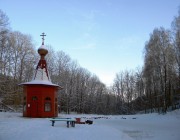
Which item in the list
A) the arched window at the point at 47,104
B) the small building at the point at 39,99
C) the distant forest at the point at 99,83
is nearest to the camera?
the small building at the point at 39,99

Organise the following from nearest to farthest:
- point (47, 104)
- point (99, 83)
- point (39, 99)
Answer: point (39, 99) < point (47, 104) < point (99, 83)

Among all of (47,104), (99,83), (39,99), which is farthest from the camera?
(99,83)

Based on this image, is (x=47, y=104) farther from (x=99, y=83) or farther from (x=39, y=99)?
(x=99, y=83)

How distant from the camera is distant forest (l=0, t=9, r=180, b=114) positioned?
114ft

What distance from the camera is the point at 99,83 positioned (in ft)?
236

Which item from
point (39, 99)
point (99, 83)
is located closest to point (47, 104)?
point (39, 99)

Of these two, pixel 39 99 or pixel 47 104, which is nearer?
pixel 39 99

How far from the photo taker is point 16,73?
140ft

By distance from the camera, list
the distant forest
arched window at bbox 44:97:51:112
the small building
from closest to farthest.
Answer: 1. the small building
2. arched window at bbox 44:97:51:112
3. the distant forest

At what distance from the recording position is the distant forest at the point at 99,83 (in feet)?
114

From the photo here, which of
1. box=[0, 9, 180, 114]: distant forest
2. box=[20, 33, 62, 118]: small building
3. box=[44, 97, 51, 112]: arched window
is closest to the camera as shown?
box=[20, 33, 62, 118]: small building

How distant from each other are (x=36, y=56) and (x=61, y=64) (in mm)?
6063

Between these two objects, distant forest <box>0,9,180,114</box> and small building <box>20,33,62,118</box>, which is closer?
small building <box>20,33,62,118</box>

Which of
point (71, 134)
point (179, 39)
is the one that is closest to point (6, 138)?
point (71, 134)
